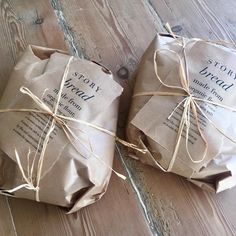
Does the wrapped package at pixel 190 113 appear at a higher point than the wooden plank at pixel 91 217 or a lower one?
higher

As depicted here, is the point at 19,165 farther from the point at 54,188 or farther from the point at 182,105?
the point at 182,105

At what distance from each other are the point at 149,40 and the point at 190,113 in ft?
0.88

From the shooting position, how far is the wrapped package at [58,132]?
0.61 metres

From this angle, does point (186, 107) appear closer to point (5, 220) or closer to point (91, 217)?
point (91, 217)

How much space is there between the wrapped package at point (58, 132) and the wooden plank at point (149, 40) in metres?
0.09

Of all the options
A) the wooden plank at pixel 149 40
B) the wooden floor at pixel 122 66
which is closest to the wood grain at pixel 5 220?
the wooden floor at pixel 122 66

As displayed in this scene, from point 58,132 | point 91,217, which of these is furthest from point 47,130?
point 91,217

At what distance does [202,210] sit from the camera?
2.22 feet

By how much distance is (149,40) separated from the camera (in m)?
0.85

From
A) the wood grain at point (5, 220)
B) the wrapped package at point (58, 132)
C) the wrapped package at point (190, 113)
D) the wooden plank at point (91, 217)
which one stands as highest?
the wrapped package at point (190, 113)

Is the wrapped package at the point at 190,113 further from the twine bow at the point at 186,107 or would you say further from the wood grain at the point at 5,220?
the wood grain at the point at 5,220

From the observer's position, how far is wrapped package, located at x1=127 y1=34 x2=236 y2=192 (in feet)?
2.07

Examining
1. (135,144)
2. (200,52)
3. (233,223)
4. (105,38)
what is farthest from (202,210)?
(105,38)

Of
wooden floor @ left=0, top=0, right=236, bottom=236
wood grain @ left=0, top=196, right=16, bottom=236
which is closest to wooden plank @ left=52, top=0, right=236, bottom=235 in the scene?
wooden floor @ left=0, top=0, right=236, bottom=236
